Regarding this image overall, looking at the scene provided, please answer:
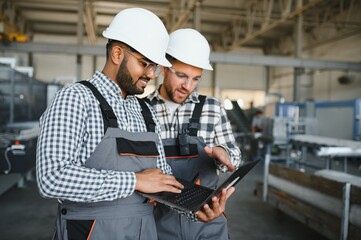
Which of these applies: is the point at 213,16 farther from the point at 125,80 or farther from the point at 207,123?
the point at 125,80

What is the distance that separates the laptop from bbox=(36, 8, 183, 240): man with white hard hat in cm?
4

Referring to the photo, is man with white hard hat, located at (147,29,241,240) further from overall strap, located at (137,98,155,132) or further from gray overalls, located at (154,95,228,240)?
overall strap, located at (137,98,155,132)

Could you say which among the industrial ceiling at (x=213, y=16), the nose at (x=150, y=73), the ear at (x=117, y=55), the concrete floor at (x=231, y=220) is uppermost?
the industrial ceiling at (x=213, y=16)

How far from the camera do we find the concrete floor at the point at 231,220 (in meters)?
3.56

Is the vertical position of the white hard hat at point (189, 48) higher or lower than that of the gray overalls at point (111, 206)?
higher

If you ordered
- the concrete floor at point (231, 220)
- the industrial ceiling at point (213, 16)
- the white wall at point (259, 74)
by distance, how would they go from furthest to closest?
the white wall at point (259, 74) → the industrial ceiling at point (213, 16) → the concrete floor at point (231, 220)

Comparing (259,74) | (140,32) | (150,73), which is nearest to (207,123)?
(150,73)

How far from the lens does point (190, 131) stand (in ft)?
5.40

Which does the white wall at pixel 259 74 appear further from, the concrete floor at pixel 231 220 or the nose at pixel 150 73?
the nose at pixel 150 73

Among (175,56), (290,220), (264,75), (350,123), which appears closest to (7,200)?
(290,220)

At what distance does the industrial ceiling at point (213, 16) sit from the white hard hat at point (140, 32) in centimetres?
958

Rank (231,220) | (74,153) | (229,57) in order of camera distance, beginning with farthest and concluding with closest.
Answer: (229,57)
(231,220)
(74,153)

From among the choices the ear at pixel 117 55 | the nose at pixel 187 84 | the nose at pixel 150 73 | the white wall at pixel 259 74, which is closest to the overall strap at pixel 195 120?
the nose at pixel 187 84

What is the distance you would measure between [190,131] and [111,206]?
25.5 inches
